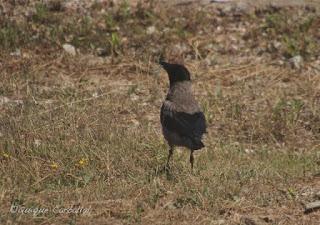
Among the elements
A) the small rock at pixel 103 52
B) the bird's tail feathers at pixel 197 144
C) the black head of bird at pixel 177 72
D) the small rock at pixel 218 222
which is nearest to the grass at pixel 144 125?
the small rock at pixel 218 222

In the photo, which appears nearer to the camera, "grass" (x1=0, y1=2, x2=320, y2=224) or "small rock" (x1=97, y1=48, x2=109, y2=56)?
"grass" (x1=0, y1=2, x2=320, y2=224)

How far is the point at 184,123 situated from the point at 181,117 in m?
0.13

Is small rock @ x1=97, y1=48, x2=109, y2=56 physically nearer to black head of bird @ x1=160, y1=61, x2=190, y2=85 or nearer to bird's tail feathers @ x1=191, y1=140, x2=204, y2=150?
black head of bird @ x1=160, y1=61, x2=190, y2=85

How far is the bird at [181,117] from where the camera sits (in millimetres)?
7734

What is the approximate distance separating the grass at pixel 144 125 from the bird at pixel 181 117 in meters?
0.29

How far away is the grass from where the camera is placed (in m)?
7.02

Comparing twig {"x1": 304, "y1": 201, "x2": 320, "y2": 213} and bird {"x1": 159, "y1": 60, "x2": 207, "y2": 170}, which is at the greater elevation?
bird {"x1": 159, "y1": 60, "x2": 207, "y2": 170}

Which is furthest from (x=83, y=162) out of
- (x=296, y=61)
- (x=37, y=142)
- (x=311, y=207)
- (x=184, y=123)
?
(x=296, y=61)

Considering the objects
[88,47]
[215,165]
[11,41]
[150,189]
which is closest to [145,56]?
[88,47]

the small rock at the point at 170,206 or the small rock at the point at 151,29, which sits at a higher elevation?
the small rock at the point at 170,206

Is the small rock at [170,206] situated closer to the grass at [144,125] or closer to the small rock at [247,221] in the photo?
the grass at [144,125]

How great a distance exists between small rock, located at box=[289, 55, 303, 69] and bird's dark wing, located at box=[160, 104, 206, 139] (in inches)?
143

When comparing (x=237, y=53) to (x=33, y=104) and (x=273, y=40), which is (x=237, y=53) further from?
(x=33, y=104)

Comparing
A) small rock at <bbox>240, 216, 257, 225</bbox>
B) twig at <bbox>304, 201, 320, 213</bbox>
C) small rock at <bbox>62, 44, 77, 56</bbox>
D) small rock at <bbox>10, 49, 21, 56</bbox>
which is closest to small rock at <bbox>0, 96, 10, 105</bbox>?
small rock at <bbox>10, 49, 21, 56</bbox>
